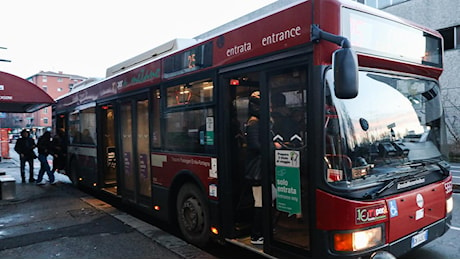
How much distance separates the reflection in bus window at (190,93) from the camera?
4781 mm

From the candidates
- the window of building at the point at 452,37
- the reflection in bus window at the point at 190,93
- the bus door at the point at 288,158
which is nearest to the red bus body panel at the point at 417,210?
the bus door at the point at 288,158

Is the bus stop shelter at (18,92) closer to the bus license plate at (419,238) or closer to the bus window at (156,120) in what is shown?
the bus window at (156,120)

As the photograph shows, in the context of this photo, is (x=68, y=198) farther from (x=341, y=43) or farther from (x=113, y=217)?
(x=341, y=43)

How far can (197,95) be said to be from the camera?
4.99 metres

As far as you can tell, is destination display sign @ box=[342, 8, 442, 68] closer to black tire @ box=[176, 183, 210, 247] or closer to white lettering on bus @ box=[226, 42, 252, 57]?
white lettering on bus @ box=[226, 42, 252, 57]

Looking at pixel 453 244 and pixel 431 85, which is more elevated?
pixel 431 85

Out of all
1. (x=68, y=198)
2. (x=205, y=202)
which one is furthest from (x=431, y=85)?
(x=68, y=198)

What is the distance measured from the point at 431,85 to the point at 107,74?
6993 mm

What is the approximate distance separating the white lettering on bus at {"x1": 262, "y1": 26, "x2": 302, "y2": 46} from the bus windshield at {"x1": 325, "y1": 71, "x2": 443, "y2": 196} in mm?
599

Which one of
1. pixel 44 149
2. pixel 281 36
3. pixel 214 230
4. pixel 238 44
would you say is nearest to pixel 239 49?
pixel 238 44

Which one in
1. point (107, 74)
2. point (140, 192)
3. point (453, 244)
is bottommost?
point (453, 244)

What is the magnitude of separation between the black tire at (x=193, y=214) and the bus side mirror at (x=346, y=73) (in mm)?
→ 2623

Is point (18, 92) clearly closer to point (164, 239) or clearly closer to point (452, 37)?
point (164, 239)

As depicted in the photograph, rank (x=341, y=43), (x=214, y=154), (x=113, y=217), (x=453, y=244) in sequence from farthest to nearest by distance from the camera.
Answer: (x=113, y=217) → (x=453, y=244) → (x=214, y=154) → (x=341, y=43)
